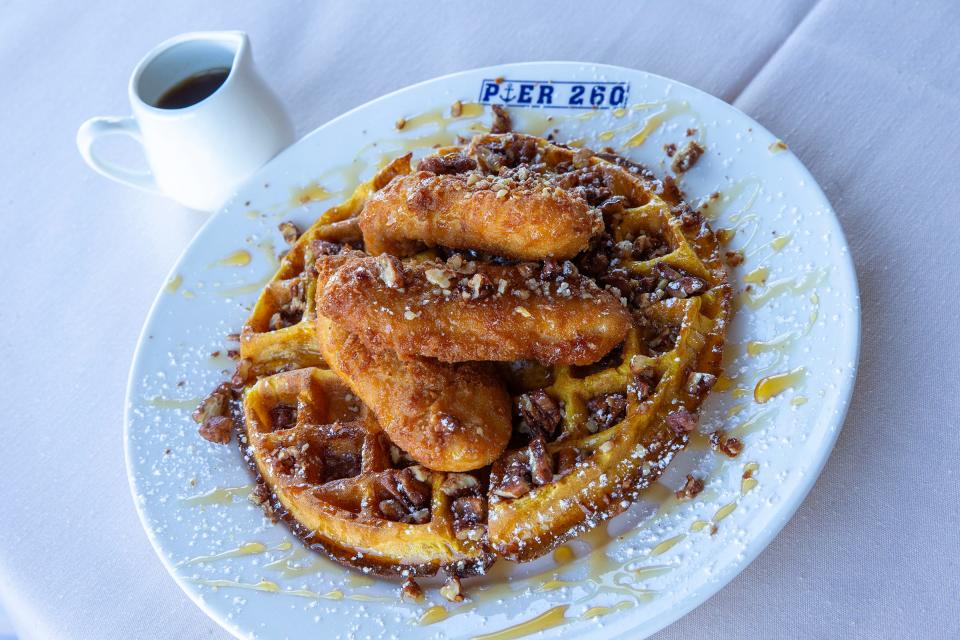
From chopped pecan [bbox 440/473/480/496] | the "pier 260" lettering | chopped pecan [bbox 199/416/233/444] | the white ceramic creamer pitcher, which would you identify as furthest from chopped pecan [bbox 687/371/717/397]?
the white ceramic creamer pitcher

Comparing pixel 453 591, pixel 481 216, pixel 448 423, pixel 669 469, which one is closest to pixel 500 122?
pixel 481 216

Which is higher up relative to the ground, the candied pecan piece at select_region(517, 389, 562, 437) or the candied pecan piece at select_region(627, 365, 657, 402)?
the candied pecan piece at select_region(627, 365, 657, 402)

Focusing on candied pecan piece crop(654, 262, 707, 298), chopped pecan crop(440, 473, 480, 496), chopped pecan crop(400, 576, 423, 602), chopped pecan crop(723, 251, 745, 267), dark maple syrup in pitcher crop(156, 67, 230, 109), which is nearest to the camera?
chopped pecan crop(400, 576, 423, 602)

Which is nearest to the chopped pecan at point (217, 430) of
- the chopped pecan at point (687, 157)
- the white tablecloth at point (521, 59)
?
the white tablecloth at point (521, 59)

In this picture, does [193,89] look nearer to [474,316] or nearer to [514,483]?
[474,316]

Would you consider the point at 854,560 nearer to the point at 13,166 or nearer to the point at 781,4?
the point at 781,4

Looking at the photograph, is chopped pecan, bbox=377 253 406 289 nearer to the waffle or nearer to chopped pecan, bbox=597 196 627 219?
the waffle
